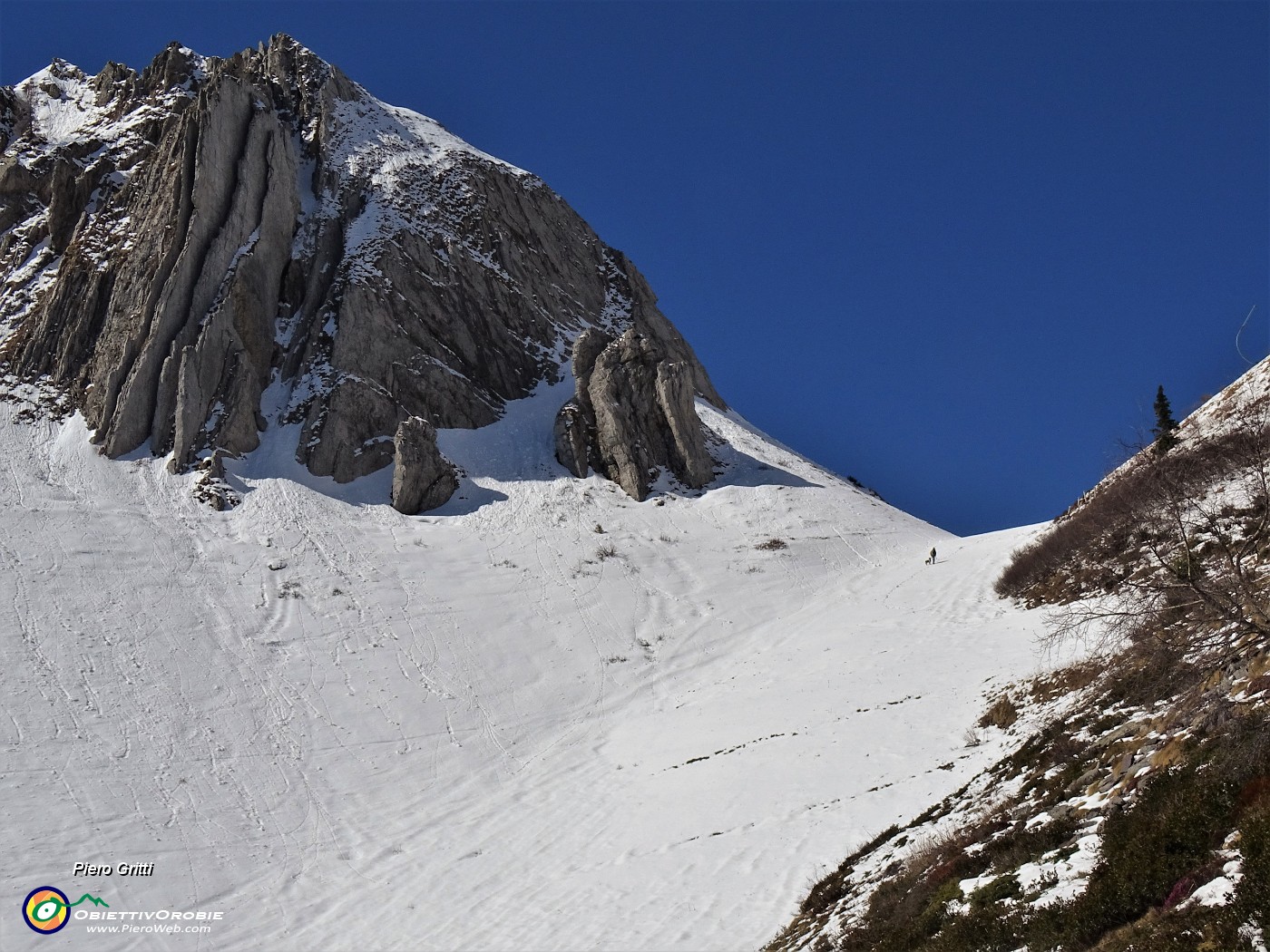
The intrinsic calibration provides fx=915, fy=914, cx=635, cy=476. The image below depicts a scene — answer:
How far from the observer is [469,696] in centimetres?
3284

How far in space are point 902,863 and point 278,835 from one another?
17.4 metres

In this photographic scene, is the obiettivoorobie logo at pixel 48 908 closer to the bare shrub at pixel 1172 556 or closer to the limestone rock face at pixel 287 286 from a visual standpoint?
the bare shrub at pixel 1172 556

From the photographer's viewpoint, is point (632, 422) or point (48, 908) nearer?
point (48, 908)

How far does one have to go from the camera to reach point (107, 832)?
22938mm

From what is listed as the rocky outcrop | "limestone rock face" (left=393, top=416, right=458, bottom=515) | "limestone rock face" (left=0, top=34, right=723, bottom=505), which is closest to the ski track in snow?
"limestone rock face" (left=393, top=416, right=458, bottom=515)

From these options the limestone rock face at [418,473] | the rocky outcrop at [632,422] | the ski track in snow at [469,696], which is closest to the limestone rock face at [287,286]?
the rocky outcrop at [632,422]

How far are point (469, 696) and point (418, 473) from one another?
1990 cm

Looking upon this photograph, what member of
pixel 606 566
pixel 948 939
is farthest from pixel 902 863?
pixel 606 566

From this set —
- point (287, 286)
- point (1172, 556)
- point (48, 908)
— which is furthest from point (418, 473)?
point (1172, 556)

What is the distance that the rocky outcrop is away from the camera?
54.5 meters

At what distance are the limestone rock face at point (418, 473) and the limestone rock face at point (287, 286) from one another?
1.55 m

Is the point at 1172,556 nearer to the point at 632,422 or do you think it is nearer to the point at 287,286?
the point at 632,422

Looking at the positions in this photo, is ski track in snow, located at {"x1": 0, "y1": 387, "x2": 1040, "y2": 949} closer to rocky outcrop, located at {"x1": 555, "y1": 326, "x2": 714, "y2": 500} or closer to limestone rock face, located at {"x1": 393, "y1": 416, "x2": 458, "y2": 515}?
limestone rock face, located at {"x1": 393, "y1": 416, "x2": 458, "y2": 515}

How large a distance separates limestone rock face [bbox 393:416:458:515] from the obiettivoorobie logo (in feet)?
98.1
